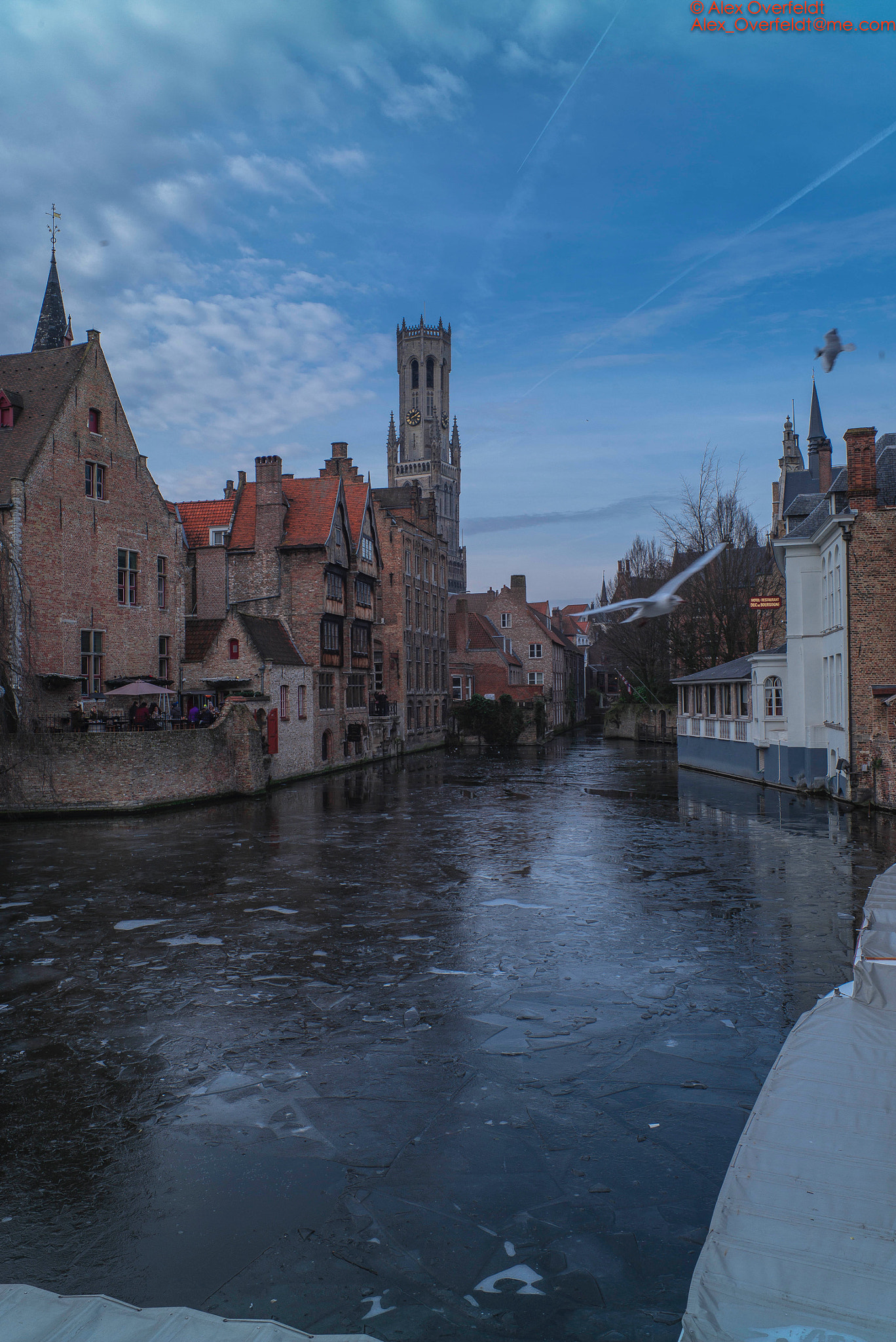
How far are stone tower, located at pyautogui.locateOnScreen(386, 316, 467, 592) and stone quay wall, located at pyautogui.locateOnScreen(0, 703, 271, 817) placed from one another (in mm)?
118581

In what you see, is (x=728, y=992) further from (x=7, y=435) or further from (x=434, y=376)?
(x=434, y=376)

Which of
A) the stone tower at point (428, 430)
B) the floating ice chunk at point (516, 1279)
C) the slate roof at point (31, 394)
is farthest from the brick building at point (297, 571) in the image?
the stone tower at point (428, 430)

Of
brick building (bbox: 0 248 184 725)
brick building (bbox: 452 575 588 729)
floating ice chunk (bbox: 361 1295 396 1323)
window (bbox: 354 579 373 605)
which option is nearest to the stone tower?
brick building (bbox: 452 575 588 729)

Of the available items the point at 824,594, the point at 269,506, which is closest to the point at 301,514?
the point at 269,506

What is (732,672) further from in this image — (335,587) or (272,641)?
(272,641)

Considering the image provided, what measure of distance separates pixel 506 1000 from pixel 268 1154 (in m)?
3.68

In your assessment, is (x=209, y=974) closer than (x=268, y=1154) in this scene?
No

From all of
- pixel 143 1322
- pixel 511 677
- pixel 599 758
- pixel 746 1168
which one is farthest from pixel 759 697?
pixel 511 677

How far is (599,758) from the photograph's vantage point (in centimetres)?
4831

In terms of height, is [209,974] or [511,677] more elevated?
[511,677]

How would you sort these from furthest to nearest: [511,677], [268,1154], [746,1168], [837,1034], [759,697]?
[511,677] → [759,697] → [837,1034] → [268,1154] → [746,1168]

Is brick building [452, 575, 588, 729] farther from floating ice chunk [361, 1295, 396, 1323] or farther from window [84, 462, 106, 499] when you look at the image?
floating ice chunk [361, 1295, 396, 1323]

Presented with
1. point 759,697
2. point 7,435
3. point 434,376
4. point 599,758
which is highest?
point 434,376

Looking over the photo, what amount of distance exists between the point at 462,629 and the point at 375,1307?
2543 inches
